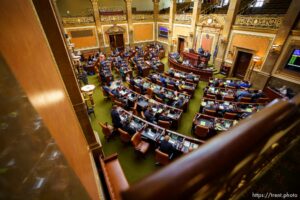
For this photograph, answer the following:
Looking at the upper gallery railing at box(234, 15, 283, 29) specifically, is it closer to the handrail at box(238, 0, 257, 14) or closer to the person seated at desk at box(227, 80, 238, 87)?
the handrail at box(238, 0, 257, 14)

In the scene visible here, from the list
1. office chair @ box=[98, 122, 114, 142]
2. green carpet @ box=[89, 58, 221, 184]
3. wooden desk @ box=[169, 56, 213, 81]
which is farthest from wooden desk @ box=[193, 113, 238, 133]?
wooden desk @ box=[169, 56, 213, 81]

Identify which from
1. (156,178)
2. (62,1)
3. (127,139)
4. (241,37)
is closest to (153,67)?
(241,37)

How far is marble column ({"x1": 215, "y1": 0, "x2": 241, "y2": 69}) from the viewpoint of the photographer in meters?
9.95

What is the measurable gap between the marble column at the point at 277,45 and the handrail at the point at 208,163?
33.7 feet

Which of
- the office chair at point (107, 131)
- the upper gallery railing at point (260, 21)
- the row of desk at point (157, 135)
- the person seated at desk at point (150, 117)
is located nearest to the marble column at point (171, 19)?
the upper gallery railing at point (260, 21)

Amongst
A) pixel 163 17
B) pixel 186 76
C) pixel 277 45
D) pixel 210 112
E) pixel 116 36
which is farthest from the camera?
pixel 116 36

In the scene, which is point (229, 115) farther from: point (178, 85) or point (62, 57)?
point (62, 57)

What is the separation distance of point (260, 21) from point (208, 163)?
38.3 feet

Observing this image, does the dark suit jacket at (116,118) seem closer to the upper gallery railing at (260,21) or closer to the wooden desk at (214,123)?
the wooden desk at (214,123)

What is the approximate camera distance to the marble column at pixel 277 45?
7.48m

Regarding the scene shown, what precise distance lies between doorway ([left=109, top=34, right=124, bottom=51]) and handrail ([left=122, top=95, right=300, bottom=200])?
18143 mm

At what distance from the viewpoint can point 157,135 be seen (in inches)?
198

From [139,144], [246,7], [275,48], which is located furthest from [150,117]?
[246,7]

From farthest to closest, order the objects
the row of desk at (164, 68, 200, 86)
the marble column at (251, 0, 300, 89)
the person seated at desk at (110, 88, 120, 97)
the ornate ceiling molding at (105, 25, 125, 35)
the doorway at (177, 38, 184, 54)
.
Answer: the ornate ceiling molding at (105, 25, 125, 35) < the doorway at (177, 38, 184, 54) < the row of desk at (164, 68, 200, 86) < the marble column at (251, 0, 300, 89) < the person seated at desk at (110, 88, 120, 97)
